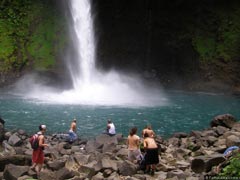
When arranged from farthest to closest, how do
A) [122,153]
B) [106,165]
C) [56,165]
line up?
1. [122,153]
2. [56,165]
3. [106,165]

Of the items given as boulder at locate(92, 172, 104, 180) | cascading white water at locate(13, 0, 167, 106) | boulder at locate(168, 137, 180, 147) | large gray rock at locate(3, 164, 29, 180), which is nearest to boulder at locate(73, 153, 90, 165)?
boulder at locate(92, 172, 104, 180)

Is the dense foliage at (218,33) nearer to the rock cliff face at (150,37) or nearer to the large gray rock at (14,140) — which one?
the rock cliff face at (150,37)

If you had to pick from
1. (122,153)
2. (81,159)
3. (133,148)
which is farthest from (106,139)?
(133,148)

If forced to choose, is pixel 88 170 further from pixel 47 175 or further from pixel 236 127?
pixel 236 127

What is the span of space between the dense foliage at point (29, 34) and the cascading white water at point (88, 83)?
139 inches

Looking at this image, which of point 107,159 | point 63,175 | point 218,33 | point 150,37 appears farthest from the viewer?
point 150,37

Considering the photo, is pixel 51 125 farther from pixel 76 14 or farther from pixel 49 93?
pixel 76 14

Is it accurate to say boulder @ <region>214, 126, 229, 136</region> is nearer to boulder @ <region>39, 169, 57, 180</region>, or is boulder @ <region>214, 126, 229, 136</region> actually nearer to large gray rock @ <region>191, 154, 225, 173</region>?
large gray rock @ <region>191, 154, 225, 173</region>

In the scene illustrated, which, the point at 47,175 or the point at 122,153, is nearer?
the point at 47,175

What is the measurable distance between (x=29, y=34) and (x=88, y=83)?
47.7 feet

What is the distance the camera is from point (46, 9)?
58.2m

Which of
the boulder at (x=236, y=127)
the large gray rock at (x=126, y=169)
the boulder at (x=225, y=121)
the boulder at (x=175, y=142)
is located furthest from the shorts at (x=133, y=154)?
the boulder at (x=225, y=121)

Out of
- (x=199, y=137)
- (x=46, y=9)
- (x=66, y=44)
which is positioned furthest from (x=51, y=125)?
(x=46, y=9)

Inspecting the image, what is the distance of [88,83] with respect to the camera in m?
48.1
